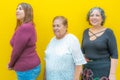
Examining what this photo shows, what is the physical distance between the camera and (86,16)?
A: 2969 mm

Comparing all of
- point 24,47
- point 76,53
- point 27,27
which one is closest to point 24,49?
point 24,47

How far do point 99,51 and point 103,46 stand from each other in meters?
0.07

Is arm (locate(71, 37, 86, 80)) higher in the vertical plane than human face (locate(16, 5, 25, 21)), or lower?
lower

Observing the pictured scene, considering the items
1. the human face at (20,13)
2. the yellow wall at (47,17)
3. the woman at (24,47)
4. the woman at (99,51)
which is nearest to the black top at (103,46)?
the woman at (99,51)

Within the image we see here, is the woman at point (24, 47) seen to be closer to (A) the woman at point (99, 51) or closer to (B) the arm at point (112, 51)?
(A) the woman at point (99, 51)

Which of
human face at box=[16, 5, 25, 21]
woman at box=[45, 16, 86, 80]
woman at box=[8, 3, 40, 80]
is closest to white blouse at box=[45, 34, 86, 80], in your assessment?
woman at box=[45, 16, 86, 80]

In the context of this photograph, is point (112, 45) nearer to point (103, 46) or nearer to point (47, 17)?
point (103, 46)

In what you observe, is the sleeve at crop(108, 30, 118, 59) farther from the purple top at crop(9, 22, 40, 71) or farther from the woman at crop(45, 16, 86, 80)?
the purple top at crop(9, 22, 40, 71)

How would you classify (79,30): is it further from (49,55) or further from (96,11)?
(49,55)

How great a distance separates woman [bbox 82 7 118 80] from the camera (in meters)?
2.72

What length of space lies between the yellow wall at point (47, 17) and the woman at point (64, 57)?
41 centimetres

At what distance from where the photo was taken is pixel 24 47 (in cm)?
256

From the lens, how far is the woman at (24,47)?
8.29 ft

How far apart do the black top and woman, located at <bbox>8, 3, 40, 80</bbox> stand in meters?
0.54
